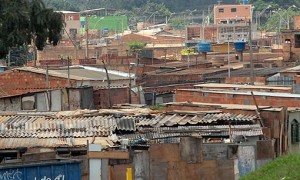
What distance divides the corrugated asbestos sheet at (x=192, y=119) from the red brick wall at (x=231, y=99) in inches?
117

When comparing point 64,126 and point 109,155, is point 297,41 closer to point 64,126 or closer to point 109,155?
point 64,126

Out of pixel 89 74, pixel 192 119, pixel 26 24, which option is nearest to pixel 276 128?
pixel 192 119

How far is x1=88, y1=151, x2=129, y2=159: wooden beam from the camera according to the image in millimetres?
16844

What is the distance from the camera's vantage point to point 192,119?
1973cm

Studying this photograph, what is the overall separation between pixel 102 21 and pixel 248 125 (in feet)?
265

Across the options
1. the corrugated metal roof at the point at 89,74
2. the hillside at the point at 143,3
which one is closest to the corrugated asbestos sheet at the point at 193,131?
the corrugated metal roof at the point at 89,74

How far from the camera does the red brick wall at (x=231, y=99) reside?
2296 cm

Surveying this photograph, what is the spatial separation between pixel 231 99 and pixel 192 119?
14.9 feet

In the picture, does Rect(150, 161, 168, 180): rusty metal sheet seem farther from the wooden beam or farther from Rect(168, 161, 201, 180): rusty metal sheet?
the wooden beam

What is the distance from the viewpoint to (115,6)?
13175cm

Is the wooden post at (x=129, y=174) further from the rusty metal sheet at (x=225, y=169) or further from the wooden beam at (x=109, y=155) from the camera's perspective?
the rusty metal sheet at (x=225, y=169)

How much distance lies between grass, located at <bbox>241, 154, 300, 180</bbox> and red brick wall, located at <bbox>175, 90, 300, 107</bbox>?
780cm

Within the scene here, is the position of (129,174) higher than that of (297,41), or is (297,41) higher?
(297,41)

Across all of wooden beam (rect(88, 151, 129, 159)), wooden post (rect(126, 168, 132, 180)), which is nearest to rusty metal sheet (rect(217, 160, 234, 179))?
wooden post (rect(126, 168, 132, 180))
